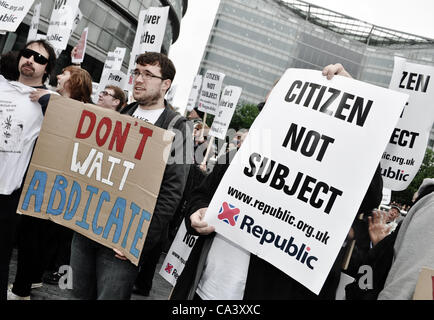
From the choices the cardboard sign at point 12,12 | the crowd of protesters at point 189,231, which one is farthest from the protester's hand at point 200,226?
the cardboard sign at point 12,12

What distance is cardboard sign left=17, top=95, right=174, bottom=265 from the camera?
2.28 metres

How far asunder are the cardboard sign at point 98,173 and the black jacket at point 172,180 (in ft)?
0.38

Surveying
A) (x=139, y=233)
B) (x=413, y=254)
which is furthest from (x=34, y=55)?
(x=413, y=254)

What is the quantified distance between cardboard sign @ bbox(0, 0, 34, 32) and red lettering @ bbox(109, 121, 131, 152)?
87.4 inches

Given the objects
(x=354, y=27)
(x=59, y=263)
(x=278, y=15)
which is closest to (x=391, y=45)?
(x=354, y=27)

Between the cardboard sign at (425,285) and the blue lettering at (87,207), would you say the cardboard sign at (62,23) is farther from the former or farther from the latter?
the cardboard sign at (425,285)

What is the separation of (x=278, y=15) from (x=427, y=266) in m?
74.2

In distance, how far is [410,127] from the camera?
3275 mm

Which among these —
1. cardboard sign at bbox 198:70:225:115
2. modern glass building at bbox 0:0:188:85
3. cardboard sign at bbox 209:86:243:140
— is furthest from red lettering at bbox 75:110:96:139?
modern glass building at bbox 0:0:188:85

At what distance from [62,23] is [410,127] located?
5390 millimetres

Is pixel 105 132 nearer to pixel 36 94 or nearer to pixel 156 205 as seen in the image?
pixel 156 205

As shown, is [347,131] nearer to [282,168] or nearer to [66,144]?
[282,168]

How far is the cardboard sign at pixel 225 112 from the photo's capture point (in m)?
8.96

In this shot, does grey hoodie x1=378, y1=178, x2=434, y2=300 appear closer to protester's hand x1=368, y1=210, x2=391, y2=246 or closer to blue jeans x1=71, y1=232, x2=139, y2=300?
protester's hand x1=368, y1=210, x2=391, y2=246
